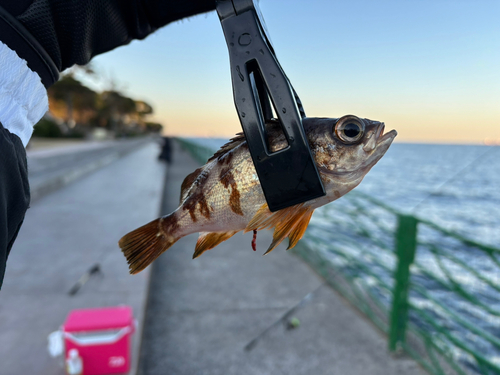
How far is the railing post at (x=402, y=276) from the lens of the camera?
365 cm

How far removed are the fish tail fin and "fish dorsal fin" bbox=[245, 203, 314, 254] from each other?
19 cm

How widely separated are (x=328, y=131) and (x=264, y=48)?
0.70ft

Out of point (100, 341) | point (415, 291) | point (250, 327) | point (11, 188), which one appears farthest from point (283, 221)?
point (415, 291)

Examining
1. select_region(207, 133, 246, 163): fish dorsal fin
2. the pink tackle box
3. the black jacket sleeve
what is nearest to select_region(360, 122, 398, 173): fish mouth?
select_region(207, 133, 246, 163): fish dorsal fin

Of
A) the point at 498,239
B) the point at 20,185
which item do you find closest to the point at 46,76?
the point at 20,185

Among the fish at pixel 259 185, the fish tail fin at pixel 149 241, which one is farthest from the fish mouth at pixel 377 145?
the fish tail fin at pixel 149 241

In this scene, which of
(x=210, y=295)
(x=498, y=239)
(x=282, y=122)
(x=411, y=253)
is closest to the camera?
(x=282, y=122)

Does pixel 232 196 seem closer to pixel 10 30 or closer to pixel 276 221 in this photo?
pixel 276 221

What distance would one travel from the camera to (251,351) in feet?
12.7

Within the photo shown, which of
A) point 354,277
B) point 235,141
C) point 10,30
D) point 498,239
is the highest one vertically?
point 10,30

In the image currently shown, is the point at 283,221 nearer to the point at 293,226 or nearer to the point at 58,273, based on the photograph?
the point at 293,226

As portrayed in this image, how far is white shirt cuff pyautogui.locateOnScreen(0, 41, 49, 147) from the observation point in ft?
2.63

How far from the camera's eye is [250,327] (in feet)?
14.0

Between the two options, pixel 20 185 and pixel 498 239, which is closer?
pixel 20 185
